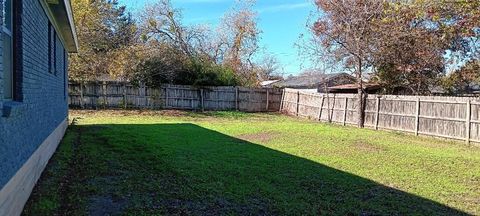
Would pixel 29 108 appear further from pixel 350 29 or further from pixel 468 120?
pixel 350 29

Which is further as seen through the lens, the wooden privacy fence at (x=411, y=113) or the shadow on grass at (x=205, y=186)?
the wooden privacy fence at (x=411, y=113)

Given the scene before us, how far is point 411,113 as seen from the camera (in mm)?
15484

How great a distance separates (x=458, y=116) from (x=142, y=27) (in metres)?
23.0

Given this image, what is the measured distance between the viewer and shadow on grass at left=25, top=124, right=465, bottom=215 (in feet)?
17.4

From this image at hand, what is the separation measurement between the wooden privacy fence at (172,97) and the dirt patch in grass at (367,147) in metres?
14.5

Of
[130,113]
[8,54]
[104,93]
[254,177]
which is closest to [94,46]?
[104,93]

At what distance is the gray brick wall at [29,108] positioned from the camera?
4015 mm

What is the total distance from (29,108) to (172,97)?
19.5 meters

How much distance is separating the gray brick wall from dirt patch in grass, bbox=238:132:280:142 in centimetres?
624

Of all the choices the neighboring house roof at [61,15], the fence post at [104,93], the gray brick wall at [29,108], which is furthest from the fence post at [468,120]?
the fence post at [104,93]

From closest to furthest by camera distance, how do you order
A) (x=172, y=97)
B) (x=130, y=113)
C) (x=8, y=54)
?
(x=8, y=54) < (x=130, y=113) < (x=172, y=97)

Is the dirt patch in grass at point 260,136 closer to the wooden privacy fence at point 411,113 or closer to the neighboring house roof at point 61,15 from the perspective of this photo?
the wooden privacy fence at point 411,113

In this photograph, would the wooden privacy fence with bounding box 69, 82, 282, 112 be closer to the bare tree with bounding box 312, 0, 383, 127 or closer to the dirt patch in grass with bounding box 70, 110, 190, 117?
the dirt patch in grass with bounding box 70, 110, 190, 117

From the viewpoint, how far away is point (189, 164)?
26.9 ft
